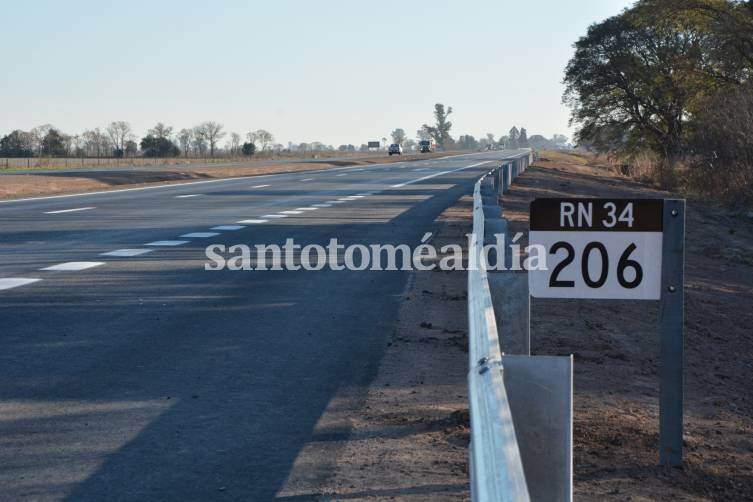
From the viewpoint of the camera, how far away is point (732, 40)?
37.6 m

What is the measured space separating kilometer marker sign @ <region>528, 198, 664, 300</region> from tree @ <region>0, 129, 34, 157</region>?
99144 mm

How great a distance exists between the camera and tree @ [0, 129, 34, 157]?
99.4 metres

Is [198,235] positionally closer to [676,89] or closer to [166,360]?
[166,360]

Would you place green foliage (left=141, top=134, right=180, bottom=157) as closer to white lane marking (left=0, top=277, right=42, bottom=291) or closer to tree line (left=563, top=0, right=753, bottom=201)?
tree line (left=563, top=0, right=753, bottom=201)

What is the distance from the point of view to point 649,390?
7.42m

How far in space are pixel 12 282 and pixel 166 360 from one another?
14.6 ft

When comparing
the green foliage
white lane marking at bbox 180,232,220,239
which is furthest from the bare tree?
white lane marking at bbox 180,232,220,239

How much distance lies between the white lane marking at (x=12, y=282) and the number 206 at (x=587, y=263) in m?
7.43

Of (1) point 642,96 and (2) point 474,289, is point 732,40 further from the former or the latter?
(2) point 474,289

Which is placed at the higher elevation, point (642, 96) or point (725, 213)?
point (642, 96)

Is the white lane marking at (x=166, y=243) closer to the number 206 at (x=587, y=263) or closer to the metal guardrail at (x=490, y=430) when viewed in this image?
the number 206 at (x=587, y=263)

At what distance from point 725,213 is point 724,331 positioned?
67.6 ft

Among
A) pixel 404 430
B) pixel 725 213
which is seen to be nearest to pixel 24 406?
pixel 404 430

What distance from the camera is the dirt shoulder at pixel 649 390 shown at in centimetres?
527
